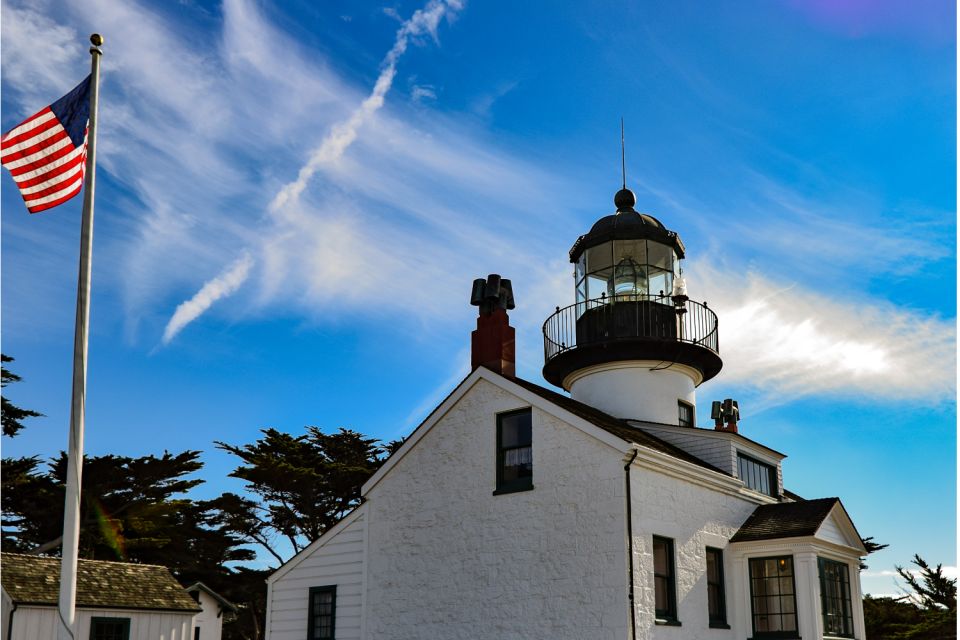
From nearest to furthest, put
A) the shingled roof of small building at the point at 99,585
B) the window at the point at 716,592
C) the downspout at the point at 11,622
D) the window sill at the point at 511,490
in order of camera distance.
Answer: the window sill at the point at 511,490
the window at the point at 716,592
the downspout at the point at 11,622
the shingled roof of small building at the point at 99,585

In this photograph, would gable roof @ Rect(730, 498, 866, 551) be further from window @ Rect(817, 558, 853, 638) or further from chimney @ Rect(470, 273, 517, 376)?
chimney @ Rect(470, 273, 517, 376)

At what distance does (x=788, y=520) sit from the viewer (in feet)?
61.1

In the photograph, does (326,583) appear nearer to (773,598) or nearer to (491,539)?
(491,539)

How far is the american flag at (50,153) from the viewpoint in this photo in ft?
37.4

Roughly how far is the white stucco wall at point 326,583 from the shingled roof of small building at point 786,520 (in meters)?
7.51

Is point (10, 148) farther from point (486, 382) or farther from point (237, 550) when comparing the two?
point (237, 550)

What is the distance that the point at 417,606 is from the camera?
18.2 meters

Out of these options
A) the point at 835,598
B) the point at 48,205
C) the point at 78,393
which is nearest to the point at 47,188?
the point at 48,205

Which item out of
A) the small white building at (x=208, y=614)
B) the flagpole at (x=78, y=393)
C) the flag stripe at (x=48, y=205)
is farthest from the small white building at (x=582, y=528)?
the small white building at (x=208, y=614)

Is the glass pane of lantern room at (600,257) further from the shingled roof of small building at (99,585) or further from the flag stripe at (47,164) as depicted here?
the shingled roof of small building at (99,585)

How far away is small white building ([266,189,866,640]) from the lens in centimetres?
1625

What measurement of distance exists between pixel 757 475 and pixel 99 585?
56.3ft

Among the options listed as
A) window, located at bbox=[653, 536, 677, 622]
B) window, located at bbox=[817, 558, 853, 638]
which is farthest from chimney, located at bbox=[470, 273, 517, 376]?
window, located at bbox=[817, 558, 853, 638]

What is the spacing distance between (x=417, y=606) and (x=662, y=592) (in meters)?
4.68
